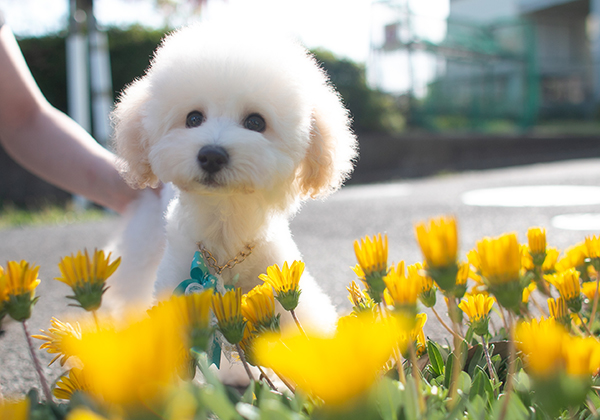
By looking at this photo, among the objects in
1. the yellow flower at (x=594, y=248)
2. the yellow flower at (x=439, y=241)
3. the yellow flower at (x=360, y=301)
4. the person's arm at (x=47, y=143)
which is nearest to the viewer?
the yellow flower at (x=439, y=241)

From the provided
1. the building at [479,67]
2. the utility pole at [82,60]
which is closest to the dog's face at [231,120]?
the utility pole at [82,60]

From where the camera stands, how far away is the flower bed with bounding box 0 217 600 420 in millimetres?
509

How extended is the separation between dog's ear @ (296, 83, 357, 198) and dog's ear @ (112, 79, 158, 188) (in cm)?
56

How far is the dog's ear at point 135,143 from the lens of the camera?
179 cm

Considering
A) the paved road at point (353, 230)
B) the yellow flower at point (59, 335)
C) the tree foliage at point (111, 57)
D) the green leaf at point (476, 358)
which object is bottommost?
the paved road at point (353, 230)

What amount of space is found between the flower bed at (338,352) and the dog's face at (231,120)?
Result: 0.57 metres

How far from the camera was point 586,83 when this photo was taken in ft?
53.2

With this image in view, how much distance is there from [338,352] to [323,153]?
131cm

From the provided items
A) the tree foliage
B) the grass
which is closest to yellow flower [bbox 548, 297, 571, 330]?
the grass

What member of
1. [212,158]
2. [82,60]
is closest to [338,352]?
[212,158]

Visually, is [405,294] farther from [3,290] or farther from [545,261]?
[545,261]

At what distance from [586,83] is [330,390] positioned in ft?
61.7

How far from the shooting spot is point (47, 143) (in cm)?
210

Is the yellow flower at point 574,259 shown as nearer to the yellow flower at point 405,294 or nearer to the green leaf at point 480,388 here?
the green leaf at point 480,388
